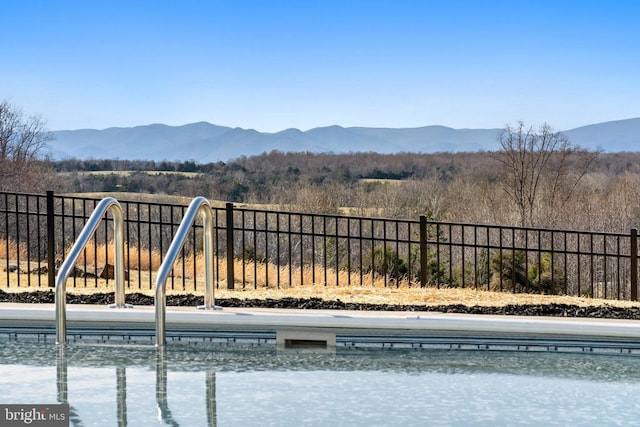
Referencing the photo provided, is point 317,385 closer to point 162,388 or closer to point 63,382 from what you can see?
Result: point 162,388

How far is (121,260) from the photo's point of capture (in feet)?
23.3

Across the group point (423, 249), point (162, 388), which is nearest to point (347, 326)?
point (162, 388)

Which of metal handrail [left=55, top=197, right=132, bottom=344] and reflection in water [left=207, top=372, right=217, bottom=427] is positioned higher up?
metal handrail [left=55, top=197, right=132, bottom=344]

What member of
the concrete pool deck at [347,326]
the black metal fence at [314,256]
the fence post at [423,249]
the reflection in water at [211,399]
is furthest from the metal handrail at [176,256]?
the fence post at [423,249]

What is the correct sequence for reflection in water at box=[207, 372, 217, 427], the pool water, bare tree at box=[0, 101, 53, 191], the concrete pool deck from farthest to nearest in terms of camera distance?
bare tree at box=[0, 101, 53, 191] < the concrete pool deck < the pool water < reflection in water at box=[207, 372, 217, 427]

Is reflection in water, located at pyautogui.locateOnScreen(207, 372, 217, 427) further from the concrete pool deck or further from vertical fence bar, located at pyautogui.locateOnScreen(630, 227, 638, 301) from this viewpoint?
vertical fence bar, located at pyautogui.locateOnScreen(630, 227, 638, 301)

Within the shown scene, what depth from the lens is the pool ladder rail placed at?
5.79 meters

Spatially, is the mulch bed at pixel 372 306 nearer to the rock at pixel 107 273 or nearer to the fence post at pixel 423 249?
the fence post at pixel 423 249

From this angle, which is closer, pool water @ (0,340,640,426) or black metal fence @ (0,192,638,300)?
pool water @ (0,340,640,426)

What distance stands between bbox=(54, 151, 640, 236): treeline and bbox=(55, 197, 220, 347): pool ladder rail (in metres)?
27.5

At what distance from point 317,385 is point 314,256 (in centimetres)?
833

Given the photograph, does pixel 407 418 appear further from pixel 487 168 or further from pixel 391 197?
pixel 487 168

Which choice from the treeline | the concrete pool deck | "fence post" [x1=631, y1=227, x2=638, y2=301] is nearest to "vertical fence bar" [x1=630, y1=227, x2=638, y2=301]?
"fence post" [x1=631, y1=227, x2=638, y2=301]

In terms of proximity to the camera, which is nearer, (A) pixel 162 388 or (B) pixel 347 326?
(A) pixel 162 388
